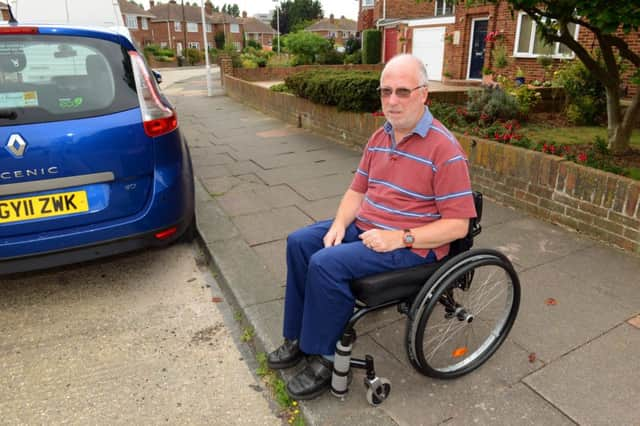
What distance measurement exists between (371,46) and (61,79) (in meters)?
26.0

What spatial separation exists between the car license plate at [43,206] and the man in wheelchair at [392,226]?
145cm

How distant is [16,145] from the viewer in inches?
109

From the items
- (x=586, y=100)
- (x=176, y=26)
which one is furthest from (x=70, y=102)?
(x=176, y=26)

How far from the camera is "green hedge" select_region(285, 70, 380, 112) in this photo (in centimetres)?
720

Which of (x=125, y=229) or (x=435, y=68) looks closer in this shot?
(x=125, y=229)

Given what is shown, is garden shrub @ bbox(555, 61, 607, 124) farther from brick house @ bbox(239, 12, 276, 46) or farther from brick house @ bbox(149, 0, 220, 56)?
brick house @ bbox(239, 12, 276, 46)

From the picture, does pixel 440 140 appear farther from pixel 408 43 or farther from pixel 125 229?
pixel 408 43

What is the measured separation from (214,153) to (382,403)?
618 centimetres

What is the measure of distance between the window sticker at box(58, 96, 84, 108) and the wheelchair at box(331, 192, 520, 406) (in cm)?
213

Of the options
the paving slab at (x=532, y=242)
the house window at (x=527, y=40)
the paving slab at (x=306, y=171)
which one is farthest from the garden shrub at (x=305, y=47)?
the paving slab at (x=532, y=242)

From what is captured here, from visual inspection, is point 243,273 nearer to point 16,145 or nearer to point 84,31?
point 16,145

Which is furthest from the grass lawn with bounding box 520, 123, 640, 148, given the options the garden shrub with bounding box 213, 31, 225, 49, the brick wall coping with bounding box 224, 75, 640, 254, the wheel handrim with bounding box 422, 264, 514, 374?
the garden shrub with bounding box 213, 31, 225, 49

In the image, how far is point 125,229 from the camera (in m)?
3.11

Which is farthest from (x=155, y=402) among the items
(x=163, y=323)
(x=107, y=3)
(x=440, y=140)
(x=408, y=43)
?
(x=408, y=43)
